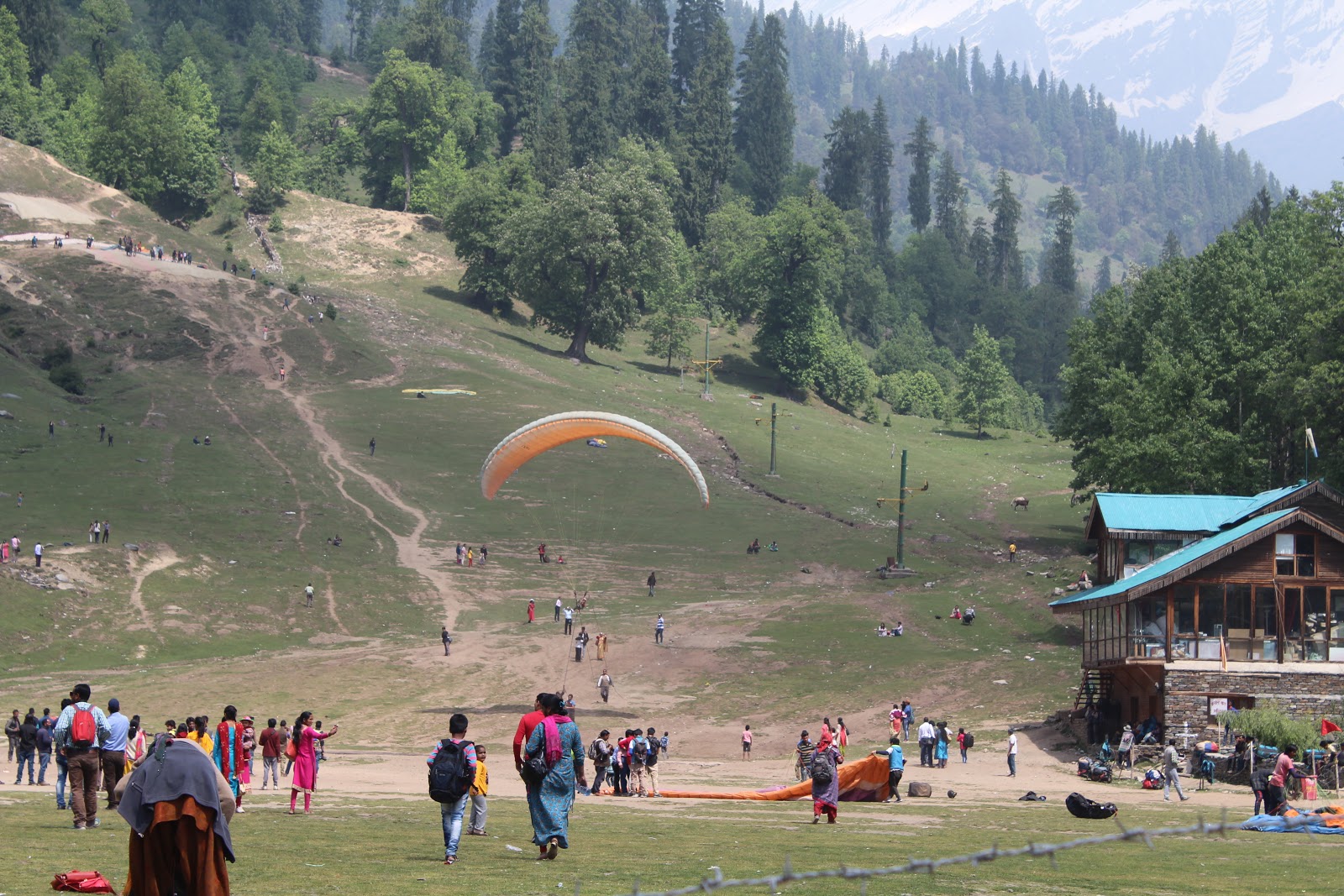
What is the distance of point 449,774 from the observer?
16.0 meters

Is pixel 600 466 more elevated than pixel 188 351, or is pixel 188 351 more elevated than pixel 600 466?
pixel 188 351

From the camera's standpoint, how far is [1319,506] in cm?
4109

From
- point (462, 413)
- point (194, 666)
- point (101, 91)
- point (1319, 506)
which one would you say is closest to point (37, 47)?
point (101, 91)

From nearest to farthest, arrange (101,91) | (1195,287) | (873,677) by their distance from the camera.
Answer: (873,677)
(1195,287)
(101,91)

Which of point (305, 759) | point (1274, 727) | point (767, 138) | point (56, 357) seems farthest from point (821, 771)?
point (767, 138)

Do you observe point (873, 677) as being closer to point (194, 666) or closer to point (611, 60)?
point (194, 666)

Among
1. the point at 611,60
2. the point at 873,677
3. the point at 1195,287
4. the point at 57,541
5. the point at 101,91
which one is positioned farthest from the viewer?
the point at 611,60

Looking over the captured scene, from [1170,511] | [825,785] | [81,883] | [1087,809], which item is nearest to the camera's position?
[81,883]

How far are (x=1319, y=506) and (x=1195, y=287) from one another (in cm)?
3265

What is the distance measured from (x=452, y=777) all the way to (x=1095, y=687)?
3210cm

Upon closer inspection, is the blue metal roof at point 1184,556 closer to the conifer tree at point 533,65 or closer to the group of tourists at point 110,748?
the group of tourists at point 110,748

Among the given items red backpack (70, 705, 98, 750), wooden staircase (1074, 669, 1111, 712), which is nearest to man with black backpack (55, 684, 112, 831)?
red backpack (70, 705, 98, 750)

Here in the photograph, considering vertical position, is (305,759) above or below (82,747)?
below

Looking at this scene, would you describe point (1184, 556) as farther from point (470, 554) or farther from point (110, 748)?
point (470, 554)
